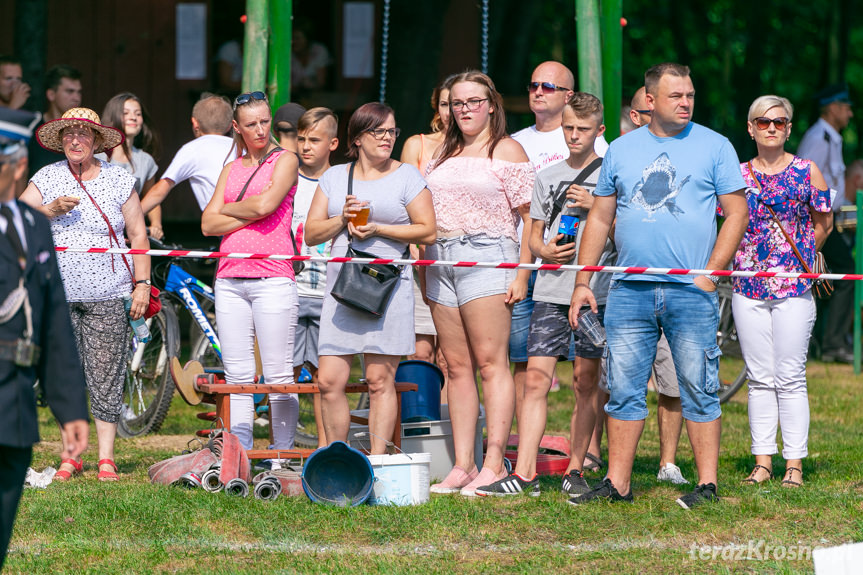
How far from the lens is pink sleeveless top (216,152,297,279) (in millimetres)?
6559

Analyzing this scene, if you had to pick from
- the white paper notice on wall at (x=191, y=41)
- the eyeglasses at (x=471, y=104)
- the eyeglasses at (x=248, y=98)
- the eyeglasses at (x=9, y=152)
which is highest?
the white paper notice on wall at (x=191, y=41)

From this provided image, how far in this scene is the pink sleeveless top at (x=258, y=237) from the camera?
656 centimetres

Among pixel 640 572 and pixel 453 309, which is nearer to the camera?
pixel 640 572

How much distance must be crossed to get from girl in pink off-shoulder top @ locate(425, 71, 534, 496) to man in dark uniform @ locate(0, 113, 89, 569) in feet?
8.94

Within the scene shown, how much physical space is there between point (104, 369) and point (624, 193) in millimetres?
2997

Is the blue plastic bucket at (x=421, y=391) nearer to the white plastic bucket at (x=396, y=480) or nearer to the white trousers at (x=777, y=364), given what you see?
the white plastic bucket at (x=396, y=480)

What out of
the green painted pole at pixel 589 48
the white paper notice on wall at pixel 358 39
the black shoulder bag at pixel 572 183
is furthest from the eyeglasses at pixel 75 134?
the white paper notice on wall at pixel 358 39

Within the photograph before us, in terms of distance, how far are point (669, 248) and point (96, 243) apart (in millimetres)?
3035

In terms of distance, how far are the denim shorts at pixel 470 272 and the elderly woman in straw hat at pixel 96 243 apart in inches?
68.2

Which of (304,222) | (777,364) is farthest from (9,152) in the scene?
(777,364)

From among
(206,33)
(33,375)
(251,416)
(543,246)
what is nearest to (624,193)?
(543,246)

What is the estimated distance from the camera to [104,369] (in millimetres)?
6930

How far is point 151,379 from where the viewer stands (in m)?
8.52

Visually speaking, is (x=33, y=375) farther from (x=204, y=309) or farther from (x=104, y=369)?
(x=204, y=309)
